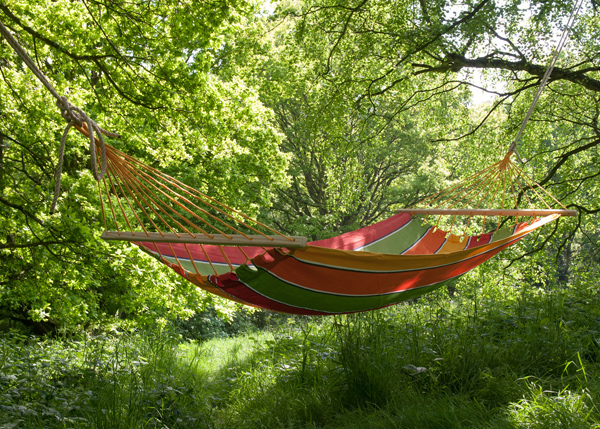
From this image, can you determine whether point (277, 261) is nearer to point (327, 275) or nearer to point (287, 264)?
point (287, 264)

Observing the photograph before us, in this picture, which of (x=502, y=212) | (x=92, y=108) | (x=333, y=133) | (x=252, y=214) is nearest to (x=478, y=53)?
(x=333, y=133)

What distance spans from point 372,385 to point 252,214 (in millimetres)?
4568

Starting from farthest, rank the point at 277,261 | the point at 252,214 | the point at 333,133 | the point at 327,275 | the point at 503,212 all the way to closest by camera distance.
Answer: the point at 252,214
the point at 333,133
the point at 503,212
the point at 327,275
the point at 277,261

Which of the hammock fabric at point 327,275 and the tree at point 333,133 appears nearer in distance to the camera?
the hammock fabric at point 327,275

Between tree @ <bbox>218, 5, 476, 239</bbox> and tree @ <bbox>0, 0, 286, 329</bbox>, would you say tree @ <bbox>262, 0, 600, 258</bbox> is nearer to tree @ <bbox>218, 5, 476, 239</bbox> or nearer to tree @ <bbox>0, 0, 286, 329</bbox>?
tree @ <bbox>218, 5, 476, 239</bbox>

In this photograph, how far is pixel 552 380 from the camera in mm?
1825

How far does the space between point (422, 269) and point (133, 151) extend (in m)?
4.65

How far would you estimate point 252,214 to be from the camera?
20.7 ft

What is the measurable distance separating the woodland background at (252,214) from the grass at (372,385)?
0.01 metres

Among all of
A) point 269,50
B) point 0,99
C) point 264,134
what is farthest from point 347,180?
point 269,50

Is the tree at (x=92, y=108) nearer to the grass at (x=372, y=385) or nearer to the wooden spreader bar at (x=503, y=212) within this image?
Answer: the grass at (x=372, y=385)

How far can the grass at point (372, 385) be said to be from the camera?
5.32ft

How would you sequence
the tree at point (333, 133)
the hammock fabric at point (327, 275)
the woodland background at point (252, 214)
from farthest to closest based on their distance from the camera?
the tree at point (333, 133) < the woodland background at point (252, 214) < the hammock fabric at point (327, 275)

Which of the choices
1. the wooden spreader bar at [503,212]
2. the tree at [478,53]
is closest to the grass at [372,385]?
the wooden spreader bar at [503,212]
